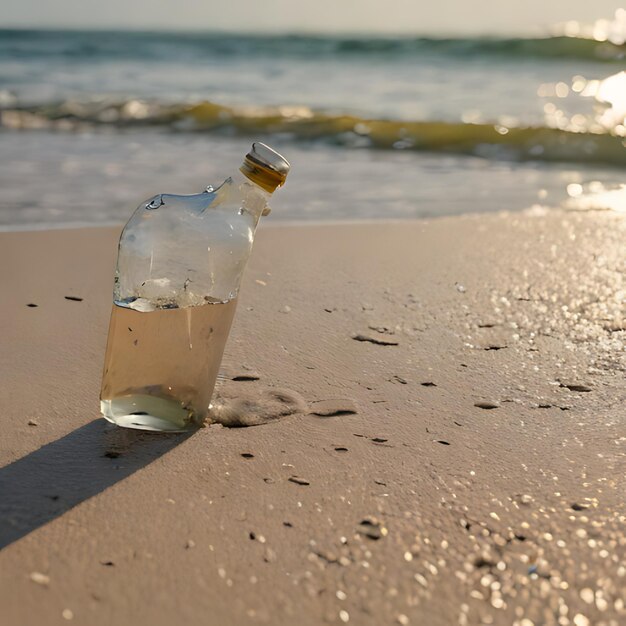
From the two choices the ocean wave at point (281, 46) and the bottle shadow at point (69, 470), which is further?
the ocean wave at point (281, 46)

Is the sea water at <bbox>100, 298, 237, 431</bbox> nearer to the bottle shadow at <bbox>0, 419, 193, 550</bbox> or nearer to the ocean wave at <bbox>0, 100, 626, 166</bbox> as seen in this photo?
the bottle shadow at <bbox>0, 419, 193, 550</bbox>

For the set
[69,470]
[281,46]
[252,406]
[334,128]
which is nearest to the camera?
[69,470]

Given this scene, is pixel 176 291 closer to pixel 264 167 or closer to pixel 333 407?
pixel 264 167

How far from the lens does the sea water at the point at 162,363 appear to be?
1.46 m

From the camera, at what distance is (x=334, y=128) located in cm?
601

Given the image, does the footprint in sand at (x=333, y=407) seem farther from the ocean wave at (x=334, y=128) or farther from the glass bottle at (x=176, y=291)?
the ocean wave at (x=334, y=128)

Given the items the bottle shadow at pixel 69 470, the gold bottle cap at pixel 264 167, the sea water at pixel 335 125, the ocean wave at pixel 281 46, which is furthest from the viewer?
the ocean wave at pixel 281 46

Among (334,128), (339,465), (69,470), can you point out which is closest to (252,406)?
(339,465)

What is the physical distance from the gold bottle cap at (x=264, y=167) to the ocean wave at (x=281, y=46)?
1083 centimetres

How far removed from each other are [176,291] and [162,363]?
0.40ft

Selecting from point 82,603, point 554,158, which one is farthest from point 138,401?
point 554,158

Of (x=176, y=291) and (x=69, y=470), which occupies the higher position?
(x=176, y=291)

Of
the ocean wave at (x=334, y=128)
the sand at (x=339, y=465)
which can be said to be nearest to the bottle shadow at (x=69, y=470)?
the sand at (x=339, y=465)

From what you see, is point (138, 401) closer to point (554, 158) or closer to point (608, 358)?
point (608, 358)
